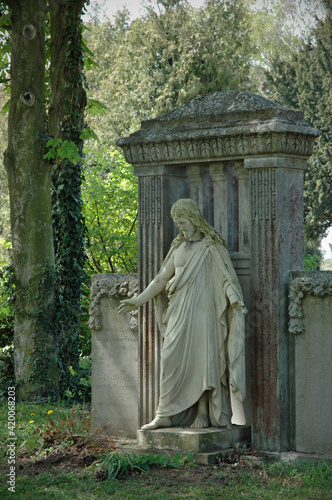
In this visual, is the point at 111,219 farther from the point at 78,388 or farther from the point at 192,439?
the point at 192,439

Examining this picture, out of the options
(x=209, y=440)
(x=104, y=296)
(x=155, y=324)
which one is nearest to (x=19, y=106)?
(x=104, y=296)

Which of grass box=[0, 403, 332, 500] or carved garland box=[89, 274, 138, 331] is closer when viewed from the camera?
grass box=[0, 403, 332, 500]

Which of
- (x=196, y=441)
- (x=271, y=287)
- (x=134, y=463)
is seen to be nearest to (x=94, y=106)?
(x=271, y=287)

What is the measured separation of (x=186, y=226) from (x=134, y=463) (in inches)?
81.7

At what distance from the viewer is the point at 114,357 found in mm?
7688

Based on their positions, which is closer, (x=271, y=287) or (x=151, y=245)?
(x=271, y=287)

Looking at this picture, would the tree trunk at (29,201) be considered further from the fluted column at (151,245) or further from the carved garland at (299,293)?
the carved garland at (299,293)

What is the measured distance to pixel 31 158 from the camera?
32.2ft

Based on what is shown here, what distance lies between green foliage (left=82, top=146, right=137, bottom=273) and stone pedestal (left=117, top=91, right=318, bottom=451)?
30.8ft

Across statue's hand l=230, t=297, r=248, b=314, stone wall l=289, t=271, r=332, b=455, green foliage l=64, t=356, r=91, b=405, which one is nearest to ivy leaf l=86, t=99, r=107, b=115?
green foliage l=64, t=356, r=91, b=405

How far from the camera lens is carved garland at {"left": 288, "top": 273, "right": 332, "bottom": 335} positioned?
6309 millimetres

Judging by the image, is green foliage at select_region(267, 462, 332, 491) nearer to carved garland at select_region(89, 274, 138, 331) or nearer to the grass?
the grass

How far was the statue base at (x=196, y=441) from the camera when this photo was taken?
631 cm

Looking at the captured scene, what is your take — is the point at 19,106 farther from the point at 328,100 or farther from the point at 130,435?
the point at 328,100
